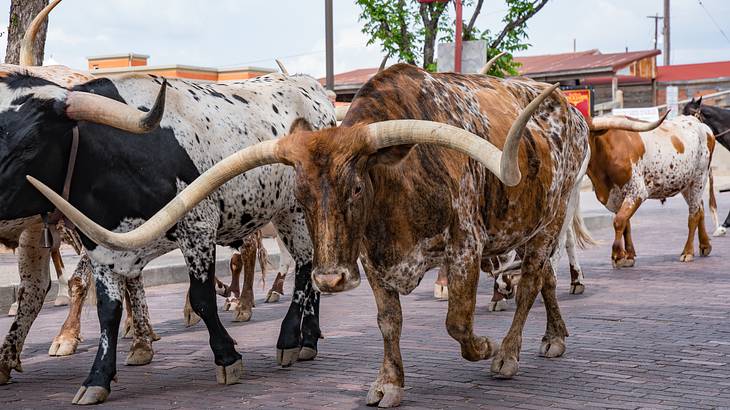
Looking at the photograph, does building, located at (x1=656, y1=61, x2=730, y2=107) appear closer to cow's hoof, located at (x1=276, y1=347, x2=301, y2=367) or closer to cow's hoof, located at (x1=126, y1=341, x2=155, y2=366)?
cow's hoof, located at (x1=276, y1=347, x2=301, y2=367)

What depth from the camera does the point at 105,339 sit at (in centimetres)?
670

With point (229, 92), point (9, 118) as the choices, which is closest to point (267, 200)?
point (229, 92)

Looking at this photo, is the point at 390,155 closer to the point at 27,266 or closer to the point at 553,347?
the point at 553,347

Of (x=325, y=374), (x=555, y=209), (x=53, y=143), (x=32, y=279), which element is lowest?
(x=325, y=374)

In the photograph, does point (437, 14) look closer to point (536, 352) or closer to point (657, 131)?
point (657, 131)

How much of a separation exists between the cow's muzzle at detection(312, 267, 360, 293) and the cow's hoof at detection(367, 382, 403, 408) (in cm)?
98

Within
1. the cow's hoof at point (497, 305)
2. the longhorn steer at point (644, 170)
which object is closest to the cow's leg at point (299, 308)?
the cow's hoof at point (497, 305)

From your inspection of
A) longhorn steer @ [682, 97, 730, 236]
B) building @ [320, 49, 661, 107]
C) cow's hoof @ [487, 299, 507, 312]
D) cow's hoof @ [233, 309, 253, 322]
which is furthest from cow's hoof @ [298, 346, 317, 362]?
building @ [320, 49, 661, 107]

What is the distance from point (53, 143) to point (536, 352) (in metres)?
3.59

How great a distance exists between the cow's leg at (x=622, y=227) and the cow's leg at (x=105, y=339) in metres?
7.62

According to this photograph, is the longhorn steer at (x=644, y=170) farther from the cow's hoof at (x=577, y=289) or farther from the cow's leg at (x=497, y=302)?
the cow's leg at (x=497, y=302)

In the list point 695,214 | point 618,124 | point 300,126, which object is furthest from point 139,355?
point 695,214

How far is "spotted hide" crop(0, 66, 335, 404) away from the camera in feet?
Answer: 21.2

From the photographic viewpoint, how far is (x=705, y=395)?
20.0 feet
